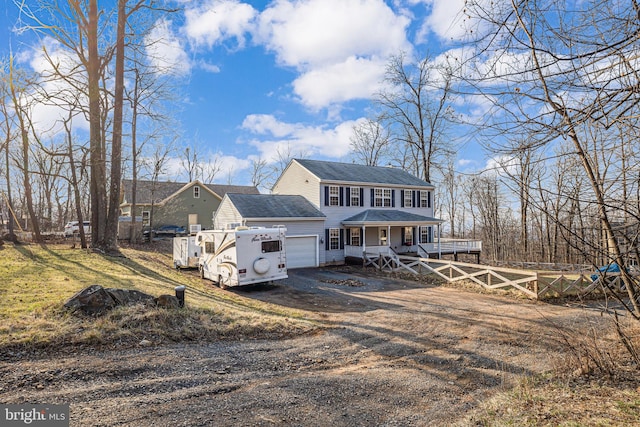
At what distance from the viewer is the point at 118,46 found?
16.1m

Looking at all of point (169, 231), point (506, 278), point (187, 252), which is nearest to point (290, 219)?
point (187, 252)

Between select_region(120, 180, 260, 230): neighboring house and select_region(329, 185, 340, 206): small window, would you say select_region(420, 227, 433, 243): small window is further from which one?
select_region(120, 180, 260, 230): neighboring house

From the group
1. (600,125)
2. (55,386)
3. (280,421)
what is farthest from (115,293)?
(600,125)

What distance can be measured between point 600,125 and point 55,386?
7.14 metres

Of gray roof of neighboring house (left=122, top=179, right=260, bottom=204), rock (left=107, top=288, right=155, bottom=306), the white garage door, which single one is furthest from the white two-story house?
gray roof of neighboring house (left=122, top=179, right=260, bottom=204)

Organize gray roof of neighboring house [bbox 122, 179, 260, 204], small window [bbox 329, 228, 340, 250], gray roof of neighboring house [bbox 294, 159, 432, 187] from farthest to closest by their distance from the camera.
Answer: gray roof of neighboring house [bbox 122, 179, 260, 204] → gray roof of neighboring house [bbox 294, 159, 432, 187] → small window [bbox 329, 228, 340, 250]

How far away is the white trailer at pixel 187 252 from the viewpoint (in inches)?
686

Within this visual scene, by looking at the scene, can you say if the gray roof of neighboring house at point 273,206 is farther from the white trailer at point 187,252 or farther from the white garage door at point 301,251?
the white trailer at point 187,252

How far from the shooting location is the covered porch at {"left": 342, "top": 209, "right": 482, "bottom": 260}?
2183cm

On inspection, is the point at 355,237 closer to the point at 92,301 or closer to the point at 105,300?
the point at 105,300

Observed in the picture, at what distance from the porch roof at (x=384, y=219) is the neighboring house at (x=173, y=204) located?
19791mm

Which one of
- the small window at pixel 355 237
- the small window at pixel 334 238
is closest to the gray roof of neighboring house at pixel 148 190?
the small window at pixel 334 238

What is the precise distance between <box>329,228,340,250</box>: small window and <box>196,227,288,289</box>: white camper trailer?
8.47m

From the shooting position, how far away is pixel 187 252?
17.7 metres
